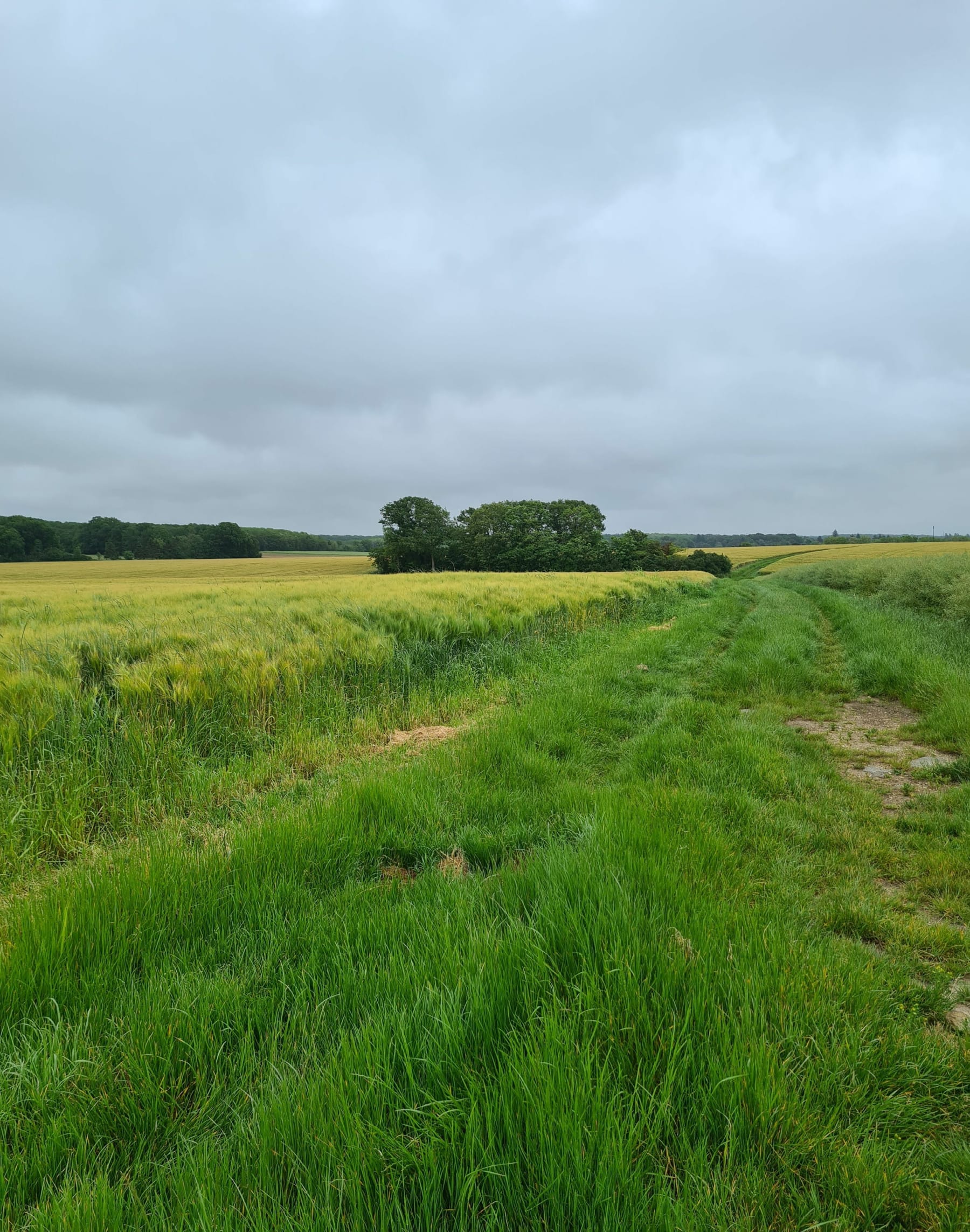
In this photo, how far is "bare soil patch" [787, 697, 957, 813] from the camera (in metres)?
4.17

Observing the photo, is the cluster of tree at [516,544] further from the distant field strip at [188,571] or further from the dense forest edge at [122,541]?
the dense forest edge at [122,541]

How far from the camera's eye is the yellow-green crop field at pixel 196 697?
3.75 metres

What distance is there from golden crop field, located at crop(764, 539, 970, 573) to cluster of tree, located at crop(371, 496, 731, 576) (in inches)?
384

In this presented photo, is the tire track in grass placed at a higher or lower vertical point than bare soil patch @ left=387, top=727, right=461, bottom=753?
higher

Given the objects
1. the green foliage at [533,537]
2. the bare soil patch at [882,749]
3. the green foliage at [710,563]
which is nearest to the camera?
the bare soil patch at [882,749]

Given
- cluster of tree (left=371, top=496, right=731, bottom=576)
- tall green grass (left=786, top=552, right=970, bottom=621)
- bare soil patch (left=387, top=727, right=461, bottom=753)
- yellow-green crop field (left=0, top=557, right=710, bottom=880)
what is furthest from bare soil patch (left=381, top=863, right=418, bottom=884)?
cluster of tree (left=371, top=496, right=731, bottom=576)

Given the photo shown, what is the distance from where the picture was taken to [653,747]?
468cm

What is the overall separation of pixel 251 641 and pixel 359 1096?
5798 mm

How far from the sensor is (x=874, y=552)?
53312 millimetres

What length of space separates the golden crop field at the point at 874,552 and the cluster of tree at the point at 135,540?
8749 centimetres

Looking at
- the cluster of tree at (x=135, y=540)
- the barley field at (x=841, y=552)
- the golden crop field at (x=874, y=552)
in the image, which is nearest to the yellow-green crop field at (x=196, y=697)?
the barley field at (x=841, y=552)

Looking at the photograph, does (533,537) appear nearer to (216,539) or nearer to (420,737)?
(216,539)

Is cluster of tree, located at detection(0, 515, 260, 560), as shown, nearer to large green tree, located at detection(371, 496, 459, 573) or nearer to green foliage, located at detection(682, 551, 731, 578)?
large green tree, located at detection(371, 496, 459, 573)

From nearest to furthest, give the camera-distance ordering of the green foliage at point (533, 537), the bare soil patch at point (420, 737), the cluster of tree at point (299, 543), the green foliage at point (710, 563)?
1. the bare soil patch at point (420, 737)
2. the green foliage at point (533, 537)
3. the green foliage at point (710, 563)
4. the cluster of tree at point (299, 543)
